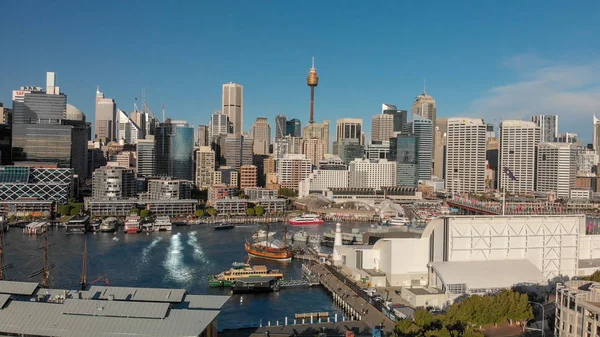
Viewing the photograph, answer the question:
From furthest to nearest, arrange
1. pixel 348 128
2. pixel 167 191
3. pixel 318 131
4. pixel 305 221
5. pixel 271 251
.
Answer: pixel 318 131 < pixel 348 128 < pixel 167 191 < pixel 305 221 < pixel 271 251

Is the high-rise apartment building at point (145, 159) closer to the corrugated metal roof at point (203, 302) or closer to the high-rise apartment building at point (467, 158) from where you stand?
the high-rise apartment building at point (467, 158)

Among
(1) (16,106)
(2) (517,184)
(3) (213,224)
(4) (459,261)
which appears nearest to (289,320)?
(4) (459,261)

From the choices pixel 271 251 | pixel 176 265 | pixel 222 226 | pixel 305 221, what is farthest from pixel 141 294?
pixel 305 221

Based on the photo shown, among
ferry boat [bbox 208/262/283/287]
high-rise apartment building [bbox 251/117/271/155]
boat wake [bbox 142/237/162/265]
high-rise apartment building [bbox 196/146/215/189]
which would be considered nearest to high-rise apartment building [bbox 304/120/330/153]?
high-rise apartment building [bbox 251/117/271/155]

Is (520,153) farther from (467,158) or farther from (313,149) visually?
(313,149)

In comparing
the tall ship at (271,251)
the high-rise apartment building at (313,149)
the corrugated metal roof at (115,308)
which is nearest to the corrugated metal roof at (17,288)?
the corrugated metal roof at (115,308)

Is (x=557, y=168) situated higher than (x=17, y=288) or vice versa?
(x=557, y=168)

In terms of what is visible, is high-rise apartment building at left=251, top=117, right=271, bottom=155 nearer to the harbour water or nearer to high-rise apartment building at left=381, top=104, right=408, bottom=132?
high-rise apartment building at left=381, top=104, right=408, bottom=132
